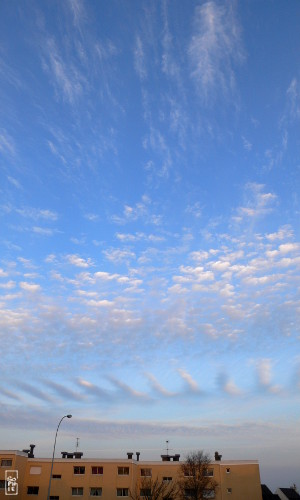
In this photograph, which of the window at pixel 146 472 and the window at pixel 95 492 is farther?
the window at pixel 146 472

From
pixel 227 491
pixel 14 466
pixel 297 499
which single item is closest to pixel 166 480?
pixel 227 491

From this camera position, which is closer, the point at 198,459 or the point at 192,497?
the point at 192,497

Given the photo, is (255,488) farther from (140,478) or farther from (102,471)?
(102,471)

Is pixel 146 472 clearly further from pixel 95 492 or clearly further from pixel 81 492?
pixel 81 492

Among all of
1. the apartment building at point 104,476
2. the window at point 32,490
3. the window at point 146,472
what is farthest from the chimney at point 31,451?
the window at point 146,472

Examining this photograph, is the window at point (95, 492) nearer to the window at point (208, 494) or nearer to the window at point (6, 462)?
the window at point (6, 462)

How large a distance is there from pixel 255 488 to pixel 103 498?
75.5 ft

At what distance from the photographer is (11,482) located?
2159 inches

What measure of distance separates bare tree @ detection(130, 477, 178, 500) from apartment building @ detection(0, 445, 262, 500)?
0.17 metres

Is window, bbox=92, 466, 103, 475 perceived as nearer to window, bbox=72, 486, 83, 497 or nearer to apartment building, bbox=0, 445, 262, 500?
apartment building, bbox=0, 445, 262, 500

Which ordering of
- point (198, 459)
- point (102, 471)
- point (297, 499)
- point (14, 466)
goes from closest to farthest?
point (14, 466) → point (102, 471) → point (198, 459) → point (297, 499)

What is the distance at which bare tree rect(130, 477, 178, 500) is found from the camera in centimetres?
5797

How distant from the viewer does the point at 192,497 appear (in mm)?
59094

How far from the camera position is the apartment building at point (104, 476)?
57875 mm
